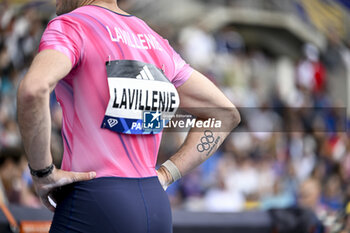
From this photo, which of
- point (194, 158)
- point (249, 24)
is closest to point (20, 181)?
point (194, 158)

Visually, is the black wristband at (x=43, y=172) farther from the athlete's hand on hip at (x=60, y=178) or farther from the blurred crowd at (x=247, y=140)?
the blurred crowd at (x=247, y=140)

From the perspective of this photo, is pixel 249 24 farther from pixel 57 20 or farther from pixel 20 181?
pixel 57 20

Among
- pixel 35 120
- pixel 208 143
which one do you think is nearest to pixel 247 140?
pixel 208 143

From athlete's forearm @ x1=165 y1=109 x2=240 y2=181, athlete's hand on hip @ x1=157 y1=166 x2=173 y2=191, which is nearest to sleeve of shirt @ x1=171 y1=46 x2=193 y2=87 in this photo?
athlete's forearm @ x1=165 y1=109 x2=240 y2=181

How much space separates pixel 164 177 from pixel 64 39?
0.90 m

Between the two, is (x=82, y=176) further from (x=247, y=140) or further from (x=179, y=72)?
(x=247, y=140)

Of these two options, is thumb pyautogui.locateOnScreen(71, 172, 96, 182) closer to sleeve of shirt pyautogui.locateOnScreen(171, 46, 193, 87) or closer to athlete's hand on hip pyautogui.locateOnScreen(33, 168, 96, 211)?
athlete's hand on hip pyautogui.locateOnScreen(33, 168, 96, 211)

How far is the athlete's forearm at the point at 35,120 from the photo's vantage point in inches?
90.3

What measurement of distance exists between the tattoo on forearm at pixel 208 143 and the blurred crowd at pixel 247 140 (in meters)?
3.00

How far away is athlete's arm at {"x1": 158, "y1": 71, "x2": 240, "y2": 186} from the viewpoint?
3.06 meters

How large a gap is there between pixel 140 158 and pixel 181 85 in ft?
1.71

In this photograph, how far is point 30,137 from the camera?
2393 mm

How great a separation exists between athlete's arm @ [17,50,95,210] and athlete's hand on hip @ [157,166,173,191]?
62 cm

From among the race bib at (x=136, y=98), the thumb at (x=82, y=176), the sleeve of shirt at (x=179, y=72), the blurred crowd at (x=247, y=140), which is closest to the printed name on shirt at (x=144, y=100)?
the race bib at (x=136, y=98)
